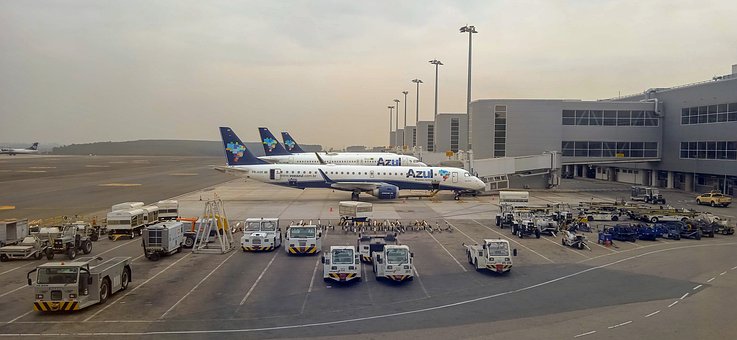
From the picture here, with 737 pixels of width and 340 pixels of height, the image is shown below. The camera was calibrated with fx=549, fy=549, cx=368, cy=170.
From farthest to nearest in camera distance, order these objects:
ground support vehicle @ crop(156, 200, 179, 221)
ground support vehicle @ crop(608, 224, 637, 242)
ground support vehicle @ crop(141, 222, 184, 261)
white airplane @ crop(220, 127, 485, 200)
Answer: white airplane @ crop(220, 127, 485, 200) < ground support vehicle @ crop(156, 200, 179, 221) < ground support vehicle @ crop(608, 224, 637, 242) < ground support vehicle @ crop(141, 222, 184, 261)

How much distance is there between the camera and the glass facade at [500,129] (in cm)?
8175

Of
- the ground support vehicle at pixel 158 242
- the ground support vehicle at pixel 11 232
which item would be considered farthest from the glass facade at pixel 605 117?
the ground support vehicle at pixel 11 232

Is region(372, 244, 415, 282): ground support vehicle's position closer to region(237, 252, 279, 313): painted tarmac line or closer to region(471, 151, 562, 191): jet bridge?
region(237, 252, 279, 313): painted tarmac line

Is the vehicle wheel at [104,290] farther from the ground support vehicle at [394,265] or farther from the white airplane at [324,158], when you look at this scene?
the white airplane at [324,158]

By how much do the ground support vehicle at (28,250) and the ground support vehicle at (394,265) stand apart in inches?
757

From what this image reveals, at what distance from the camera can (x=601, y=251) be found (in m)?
34.8

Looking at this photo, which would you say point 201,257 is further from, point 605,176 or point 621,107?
point 605,176

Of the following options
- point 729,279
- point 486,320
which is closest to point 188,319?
point 486,320

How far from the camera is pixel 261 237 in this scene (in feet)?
112

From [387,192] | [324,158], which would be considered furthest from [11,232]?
[324,158]

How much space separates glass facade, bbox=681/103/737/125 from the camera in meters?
66.3

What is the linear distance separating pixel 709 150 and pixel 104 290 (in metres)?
73.0

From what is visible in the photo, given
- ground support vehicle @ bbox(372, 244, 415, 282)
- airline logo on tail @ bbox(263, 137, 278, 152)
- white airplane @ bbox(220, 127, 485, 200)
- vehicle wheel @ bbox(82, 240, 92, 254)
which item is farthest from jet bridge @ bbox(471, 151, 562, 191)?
vehicle wheel @ bbox(82, 240, 92, 254)

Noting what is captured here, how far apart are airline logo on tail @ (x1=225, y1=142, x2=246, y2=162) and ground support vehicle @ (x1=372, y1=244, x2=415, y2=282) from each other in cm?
4029
